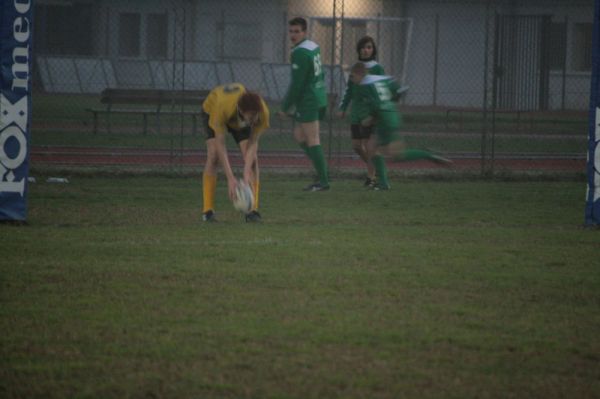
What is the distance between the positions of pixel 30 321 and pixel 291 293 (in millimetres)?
1794

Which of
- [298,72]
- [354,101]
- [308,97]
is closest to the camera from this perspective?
[298,72]

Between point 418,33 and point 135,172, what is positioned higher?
point 418,33

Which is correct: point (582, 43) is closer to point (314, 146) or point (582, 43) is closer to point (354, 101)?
point (354, 101)

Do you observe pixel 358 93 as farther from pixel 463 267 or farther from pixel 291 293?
pixel 291 293

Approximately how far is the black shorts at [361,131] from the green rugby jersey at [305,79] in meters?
0.90

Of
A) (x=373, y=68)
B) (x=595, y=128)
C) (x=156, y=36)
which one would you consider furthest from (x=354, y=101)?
(x=156, y=36)

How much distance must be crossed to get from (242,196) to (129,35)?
90.7 feet

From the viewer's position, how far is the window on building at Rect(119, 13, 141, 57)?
3728 centimetres

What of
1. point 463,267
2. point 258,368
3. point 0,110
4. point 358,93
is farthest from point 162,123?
point 258,368

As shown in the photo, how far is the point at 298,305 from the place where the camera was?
709 cm

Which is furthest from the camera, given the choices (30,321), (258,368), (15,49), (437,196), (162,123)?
(162,123)

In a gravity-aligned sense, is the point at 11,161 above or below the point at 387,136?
below

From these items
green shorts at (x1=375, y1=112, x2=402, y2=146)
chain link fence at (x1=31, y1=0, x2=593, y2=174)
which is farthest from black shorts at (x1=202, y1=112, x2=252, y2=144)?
chain link fence at (x1=31, y1=0, x2=593, y2=174)

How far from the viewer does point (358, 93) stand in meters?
14.8
